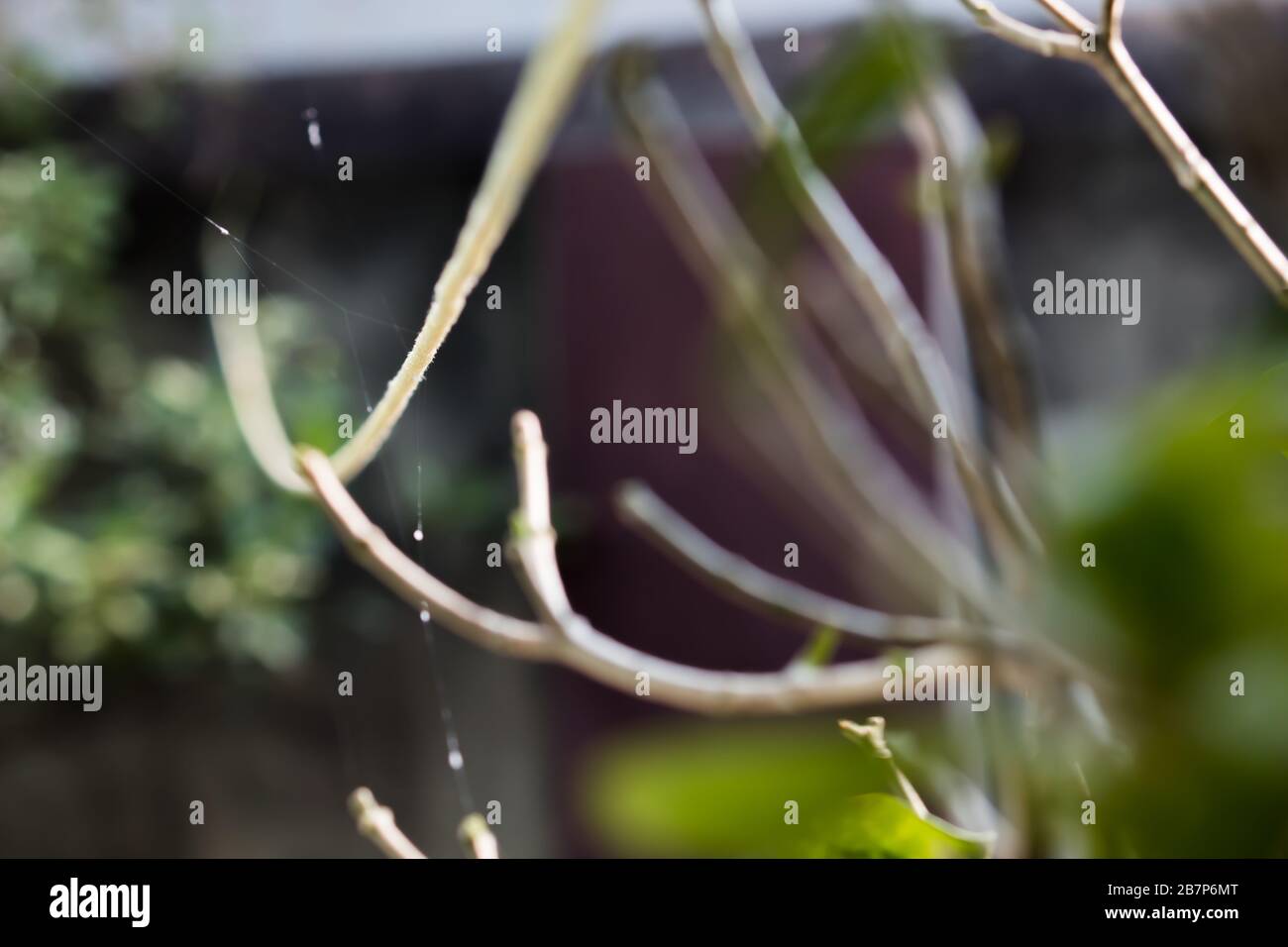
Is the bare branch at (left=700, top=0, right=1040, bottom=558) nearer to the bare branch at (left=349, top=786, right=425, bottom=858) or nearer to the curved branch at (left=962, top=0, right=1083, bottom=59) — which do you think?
the curved branch at (left=962, top=0, right=1083, bottom=59)

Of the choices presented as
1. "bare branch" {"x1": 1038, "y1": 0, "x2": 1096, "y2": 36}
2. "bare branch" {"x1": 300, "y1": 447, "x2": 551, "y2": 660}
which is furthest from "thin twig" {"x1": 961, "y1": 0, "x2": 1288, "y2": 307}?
"bare branch" {"x1": 300, "y1": 447, "x2": 551, "y2": 660}

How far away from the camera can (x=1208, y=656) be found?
4.0 inches

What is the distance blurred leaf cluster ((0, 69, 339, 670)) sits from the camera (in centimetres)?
159

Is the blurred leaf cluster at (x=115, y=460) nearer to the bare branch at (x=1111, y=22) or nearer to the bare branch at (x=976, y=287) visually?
the bare branch at (x=976, y=287)

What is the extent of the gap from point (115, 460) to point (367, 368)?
1.95 feet

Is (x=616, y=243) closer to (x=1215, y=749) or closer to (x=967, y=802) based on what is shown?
(x=967, y=802)

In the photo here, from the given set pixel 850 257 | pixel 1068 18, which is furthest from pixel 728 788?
pixel 850 257

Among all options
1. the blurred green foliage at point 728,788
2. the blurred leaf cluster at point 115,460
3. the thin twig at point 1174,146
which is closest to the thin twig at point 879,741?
the blurred green foliage at point 728,788

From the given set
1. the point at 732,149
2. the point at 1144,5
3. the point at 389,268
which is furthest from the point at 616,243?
the point at 1144,5

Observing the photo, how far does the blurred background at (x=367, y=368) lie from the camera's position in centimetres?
149

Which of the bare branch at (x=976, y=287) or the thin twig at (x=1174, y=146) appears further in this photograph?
the bare branch at (x=976, y=287)

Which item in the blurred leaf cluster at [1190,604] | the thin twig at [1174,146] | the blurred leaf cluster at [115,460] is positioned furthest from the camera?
the blurred leaf cluster at [115,460]

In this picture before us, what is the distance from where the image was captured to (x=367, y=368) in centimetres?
134
